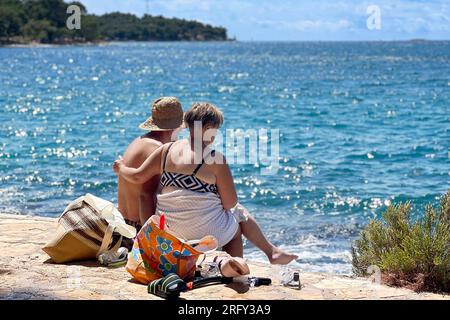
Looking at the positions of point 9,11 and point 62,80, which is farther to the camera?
point 9,11

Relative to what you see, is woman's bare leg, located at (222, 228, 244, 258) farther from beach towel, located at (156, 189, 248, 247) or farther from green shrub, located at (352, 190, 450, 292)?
green shrub, located at (352, 190, 450, 292)

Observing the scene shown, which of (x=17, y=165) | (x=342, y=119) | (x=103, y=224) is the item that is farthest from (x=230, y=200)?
(x=342, y=119)

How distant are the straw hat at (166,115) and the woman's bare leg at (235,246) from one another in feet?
3.17

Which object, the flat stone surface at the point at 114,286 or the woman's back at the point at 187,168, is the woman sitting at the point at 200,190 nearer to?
the woman's back at the point at 187,168

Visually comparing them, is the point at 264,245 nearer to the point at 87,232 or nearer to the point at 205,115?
the point at 205,115

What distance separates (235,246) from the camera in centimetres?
557

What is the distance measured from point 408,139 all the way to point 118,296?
53.2 ft

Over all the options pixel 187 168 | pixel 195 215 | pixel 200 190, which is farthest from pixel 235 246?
pixel 187 168

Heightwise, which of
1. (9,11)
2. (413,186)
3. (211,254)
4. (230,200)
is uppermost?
(9,11)

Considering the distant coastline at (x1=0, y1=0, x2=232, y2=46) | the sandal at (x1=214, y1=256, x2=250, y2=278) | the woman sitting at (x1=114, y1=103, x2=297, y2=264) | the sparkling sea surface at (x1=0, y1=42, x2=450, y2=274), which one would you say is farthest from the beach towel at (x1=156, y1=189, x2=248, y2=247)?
the distant coastline at (x1=0, y1=0, x2=232, y2=46)

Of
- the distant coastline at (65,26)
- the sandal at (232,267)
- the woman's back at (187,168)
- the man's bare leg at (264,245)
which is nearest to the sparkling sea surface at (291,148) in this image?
the man's bare leg at (264,245)
